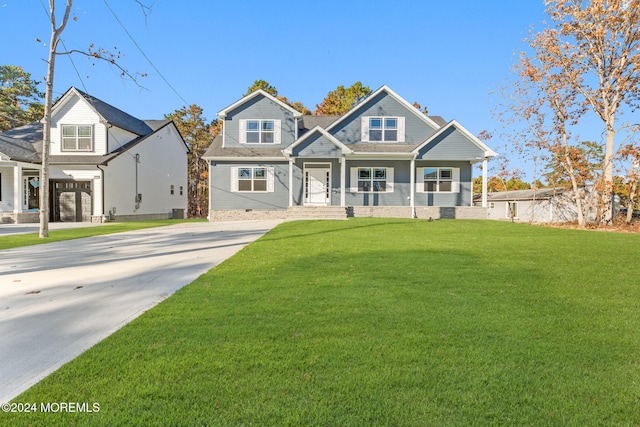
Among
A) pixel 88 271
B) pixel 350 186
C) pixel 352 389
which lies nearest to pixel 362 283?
pixel 352 389

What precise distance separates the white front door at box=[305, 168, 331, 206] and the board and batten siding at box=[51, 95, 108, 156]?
1260 cm

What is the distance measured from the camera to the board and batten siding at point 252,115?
63.0 feet

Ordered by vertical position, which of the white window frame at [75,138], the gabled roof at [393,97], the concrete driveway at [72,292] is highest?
the gabled roof at [393,97]

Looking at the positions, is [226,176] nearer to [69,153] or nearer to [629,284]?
[69,153]

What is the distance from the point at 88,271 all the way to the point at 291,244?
14.1ft

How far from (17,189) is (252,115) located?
44.9 feet

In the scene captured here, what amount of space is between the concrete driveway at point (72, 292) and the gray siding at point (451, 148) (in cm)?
1322

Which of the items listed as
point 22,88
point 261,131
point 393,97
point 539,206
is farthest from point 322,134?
point 22,88

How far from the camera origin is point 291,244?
8.51 metres

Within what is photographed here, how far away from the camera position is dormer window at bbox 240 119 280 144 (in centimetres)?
1927

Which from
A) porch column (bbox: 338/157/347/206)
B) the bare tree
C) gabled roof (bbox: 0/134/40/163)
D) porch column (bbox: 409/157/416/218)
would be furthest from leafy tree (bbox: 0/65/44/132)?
porch column (bbox: 409/157/416/218)

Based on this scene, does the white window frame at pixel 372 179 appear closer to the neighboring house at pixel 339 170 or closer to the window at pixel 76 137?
the neighboring house at pixel 339 170

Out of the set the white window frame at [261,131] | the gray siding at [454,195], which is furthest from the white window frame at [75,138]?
the gray siding at [454,195]

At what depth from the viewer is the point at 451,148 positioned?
59.0ft
